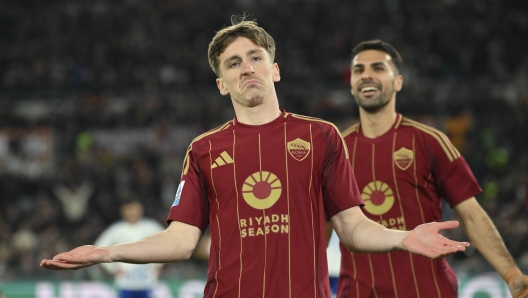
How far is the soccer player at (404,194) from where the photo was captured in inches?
173

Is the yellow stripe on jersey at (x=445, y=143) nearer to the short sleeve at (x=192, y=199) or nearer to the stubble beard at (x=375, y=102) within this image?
the stubble beard at (x=375, y=102)

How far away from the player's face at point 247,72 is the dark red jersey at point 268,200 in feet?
0.48

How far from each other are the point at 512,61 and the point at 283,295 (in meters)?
14.1

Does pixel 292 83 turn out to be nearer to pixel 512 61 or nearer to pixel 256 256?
pixel 512 61

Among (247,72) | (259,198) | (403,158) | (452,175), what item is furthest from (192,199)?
(452,175)

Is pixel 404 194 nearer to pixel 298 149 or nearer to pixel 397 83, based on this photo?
pixel 397 83

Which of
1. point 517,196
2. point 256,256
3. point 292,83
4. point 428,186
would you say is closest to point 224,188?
point 256,256

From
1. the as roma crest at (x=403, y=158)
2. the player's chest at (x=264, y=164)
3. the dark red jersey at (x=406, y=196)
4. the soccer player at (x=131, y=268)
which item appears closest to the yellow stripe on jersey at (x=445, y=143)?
the dark red jersey at (x=406, y=196)

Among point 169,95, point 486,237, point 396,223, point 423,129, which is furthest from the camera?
point 169,95

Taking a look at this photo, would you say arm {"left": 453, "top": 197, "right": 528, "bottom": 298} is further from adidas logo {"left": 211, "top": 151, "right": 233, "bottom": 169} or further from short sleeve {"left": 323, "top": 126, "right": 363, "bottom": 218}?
adidas logo {"left": 211, "top": 151, "right": 233, "bottom": 169}

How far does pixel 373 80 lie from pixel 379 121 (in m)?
0.26

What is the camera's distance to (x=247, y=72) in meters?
3.38

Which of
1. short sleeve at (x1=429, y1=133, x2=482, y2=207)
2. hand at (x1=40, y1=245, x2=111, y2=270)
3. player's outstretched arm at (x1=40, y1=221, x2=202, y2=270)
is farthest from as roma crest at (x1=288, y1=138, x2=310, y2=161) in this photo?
short sleeve at (x1=429, y1=133, x2=482, y2=207)

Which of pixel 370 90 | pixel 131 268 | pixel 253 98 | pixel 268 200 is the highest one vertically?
pixel 131 268
